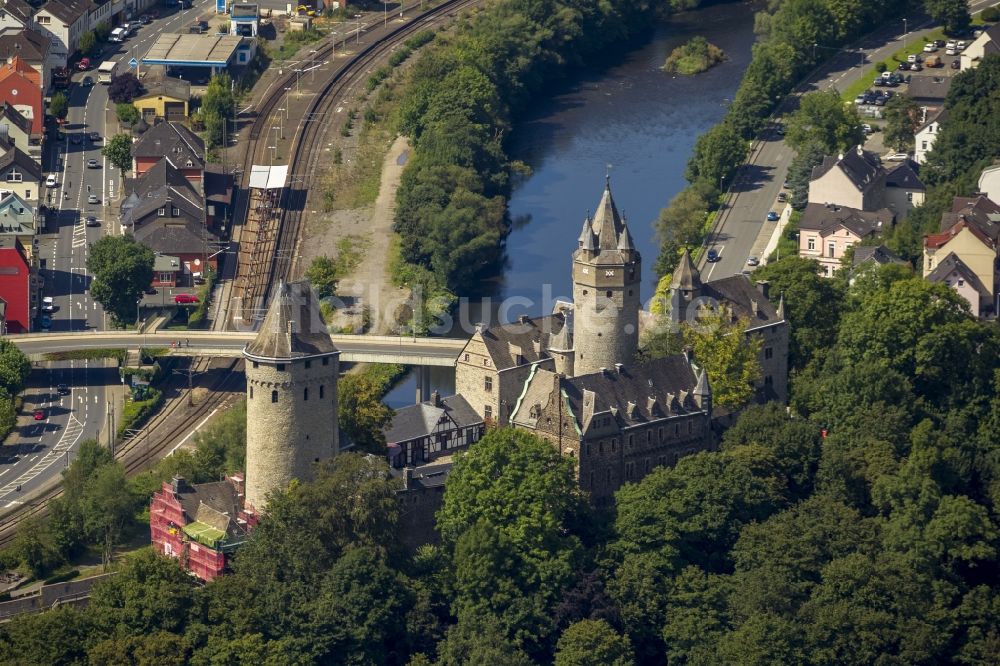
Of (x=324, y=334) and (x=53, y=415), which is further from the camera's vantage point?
(x=53, y=415)

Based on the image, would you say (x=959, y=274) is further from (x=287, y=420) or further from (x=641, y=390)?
(x=287, y=420)

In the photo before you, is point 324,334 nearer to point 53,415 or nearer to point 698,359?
point 698,359

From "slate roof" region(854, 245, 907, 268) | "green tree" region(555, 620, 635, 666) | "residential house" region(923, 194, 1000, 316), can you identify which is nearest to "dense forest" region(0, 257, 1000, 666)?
"green tree" region(555, 620, 635, 666)

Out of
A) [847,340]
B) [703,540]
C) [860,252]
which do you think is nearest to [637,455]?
[703,540]

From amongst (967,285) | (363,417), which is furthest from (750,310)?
(363,417)

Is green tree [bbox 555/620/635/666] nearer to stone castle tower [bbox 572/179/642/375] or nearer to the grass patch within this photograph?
stone castle tower [bbox 572/179/642/375]

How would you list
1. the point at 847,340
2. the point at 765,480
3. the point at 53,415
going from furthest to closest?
1. the point at 53,415
2. the point at 847,340
3. the point at 765,480

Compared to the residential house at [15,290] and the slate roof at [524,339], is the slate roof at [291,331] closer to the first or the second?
the slate roof at [524,339]
